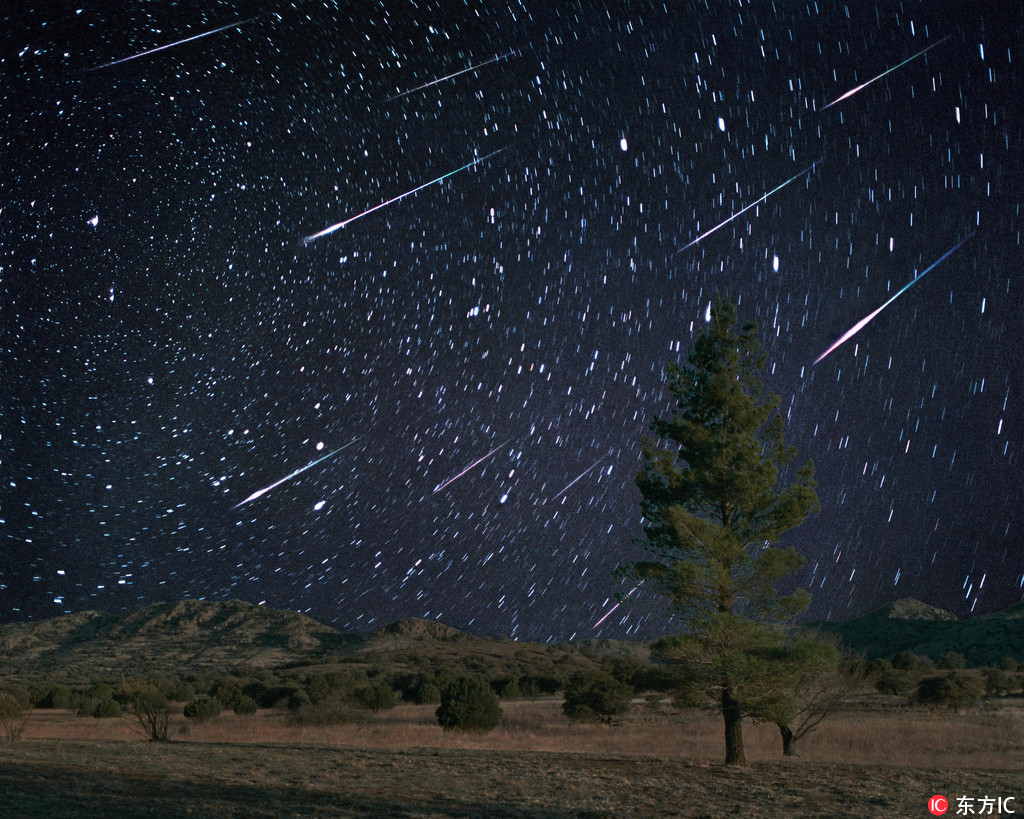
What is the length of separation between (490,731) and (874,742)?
529 inches

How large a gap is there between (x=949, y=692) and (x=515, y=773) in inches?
1095

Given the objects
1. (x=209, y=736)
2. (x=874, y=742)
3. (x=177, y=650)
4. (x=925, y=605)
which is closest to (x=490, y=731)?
(x=209, y=736)

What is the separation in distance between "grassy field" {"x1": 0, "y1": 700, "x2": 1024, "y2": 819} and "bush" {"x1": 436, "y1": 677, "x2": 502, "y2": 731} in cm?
66

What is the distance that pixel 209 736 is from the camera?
86.8 feet

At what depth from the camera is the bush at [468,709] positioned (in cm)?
2692

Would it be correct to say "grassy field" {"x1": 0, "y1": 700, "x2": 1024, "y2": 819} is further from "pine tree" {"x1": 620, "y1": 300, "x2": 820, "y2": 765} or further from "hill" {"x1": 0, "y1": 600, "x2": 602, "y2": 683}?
"hill" {"x1": 0, "y1": 600, "x2": 602, "y2": 683}

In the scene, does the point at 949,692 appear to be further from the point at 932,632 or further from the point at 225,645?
the point at 225,645

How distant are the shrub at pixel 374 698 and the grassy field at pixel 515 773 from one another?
33.6ft

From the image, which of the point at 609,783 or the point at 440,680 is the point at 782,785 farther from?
the point at 440,680

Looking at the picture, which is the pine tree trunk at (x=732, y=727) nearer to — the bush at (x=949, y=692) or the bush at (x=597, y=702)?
the bush at (x=597, y=702)

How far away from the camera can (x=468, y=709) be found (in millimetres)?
26969

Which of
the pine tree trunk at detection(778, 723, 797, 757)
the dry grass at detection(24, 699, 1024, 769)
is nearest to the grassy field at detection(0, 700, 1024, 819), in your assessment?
the dry grass at detection(24, 699, 1024, 769)

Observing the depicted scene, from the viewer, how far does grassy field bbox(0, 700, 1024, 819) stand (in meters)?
10.8

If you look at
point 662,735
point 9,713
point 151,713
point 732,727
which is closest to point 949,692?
point 662,735
